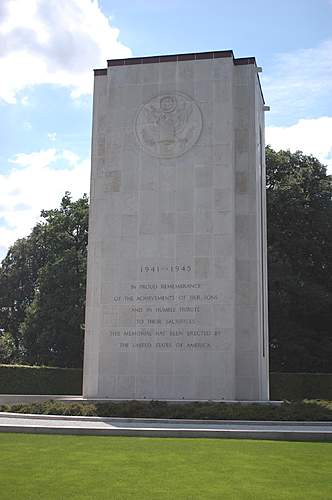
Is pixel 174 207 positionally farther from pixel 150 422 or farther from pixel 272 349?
pixel 272 349

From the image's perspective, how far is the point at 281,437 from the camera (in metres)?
14.1

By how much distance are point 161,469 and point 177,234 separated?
49.3 feet

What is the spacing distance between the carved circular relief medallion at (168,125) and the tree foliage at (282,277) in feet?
52.3

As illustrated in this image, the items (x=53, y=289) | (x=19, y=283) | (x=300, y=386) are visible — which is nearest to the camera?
(x=300, y=386)

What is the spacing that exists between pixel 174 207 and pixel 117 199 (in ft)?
7.66

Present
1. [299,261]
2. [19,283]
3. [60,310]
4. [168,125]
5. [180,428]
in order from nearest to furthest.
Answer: [180,428] → [168,125] → [299,261] → [60,310] → [19,283]

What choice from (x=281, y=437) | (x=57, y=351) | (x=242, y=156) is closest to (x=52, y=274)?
(x=57, y=351)

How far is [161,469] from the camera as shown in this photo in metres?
10.2

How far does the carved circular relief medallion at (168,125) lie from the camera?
25.5 m

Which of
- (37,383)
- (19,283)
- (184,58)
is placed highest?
(184,58)

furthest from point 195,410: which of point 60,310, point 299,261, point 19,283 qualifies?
point 19,283

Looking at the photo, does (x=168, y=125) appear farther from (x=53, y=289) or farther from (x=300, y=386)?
(x=53, y=289)

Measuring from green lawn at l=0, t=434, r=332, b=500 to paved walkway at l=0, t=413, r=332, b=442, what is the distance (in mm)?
637

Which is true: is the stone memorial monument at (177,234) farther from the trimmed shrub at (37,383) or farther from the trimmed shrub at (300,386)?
the trimmed shrub at (37,383)
